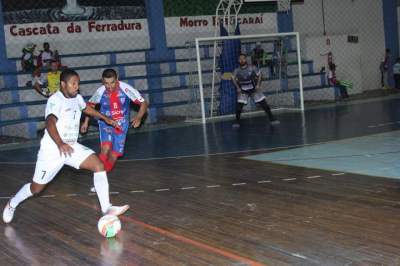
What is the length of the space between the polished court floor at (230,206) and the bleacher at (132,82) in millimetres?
3723

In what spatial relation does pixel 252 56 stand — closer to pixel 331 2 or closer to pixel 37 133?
pixel 331 2

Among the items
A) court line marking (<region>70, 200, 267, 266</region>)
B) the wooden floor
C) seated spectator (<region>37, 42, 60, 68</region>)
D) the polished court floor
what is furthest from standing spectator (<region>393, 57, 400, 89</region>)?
court line marking (<region>70, 200, 267, 266</region>)

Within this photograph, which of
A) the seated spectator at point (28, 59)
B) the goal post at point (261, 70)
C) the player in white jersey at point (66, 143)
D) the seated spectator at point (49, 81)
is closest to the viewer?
the player in white jersey at point (66, 143)

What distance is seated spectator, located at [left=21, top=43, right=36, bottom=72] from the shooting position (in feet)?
57.7

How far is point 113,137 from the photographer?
8.15 metres

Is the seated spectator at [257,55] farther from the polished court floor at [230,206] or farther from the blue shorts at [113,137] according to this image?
the blue shorts at [113,137]

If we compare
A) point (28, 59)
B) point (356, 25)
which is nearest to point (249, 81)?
point (28, 59)

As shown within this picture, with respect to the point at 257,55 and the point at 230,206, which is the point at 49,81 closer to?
the point at 257,55

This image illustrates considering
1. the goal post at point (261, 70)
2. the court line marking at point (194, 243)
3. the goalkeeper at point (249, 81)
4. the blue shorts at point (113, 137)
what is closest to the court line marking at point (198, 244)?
the court line marking at point (194, 243)

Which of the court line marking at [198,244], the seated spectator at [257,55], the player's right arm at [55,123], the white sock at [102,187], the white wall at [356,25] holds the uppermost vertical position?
the white wall at [356,25]

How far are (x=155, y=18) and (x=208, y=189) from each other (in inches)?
535

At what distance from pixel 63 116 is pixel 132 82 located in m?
12.6

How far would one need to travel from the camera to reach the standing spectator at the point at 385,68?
1014 inches

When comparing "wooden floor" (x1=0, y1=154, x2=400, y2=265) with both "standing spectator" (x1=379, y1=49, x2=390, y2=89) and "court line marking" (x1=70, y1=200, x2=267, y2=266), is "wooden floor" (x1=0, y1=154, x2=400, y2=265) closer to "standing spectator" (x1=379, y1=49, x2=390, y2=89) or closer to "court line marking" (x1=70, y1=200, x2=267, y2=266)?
"court line marking" (x1=70, y1=200, x2=267, y2=266)
